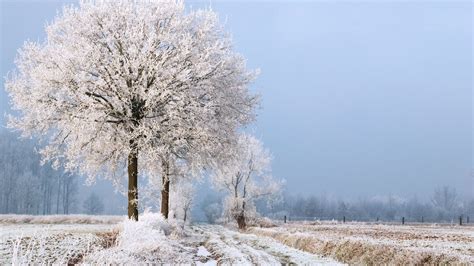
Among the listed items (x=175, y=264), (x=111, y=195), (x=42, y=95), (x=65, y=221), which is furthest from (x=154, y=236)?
(x=111, y=195)

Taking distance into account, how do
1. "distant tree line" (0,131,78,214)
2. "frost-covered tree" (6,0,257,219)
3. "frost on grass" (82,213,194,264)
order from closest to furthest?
1. "frost on grass" (82,213,194,264)
2. "frost-covered tree" (6,0,257,219)
3. "distant tree line" (0,131,78,214)

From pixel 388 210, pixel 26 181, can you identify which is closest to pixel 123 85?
pixel 26 181

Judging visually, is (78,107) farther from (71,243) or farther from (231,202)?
(231,202)

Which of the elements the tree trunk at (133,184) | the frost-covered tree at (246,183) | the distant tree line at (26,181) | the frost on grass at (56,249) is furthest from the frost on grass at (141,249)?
the distant tree line at (26,181)

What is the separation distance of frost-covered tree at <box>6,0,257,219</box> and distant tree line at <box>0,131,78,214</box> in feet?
285

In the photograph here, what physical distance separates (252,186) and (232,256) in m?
42.8

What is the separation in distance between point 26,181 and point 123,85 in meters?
93.4

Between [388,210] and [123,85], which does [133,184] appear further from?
[388,210]

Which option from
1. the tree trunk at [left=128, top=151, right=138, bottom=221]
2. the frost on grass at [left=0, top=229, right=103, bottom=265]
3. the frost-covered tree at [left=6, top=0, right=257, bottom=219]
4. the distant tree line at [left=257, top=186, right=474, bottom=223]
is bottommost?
the distant tree line at [left=257, top=186, right=474, bottom=223]

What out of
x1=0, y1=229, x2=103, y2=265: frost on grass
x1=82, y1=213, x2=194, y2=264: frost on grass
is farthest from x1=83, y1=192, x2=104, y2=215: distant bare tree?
x1=82, y1=213, x2=194, y2=264: frost on grass

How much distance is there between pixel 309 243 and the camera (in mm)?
23906

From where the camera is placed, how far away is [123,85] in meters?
23.6

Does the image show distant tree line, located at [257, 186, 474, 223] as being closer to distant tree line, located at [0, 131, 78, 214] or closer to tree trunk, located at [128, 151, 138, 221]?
distant tree line, located at [0, 131, 78, 214]

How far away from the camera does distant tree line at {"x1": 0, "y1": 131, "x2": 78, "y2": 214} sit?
4218 inches
